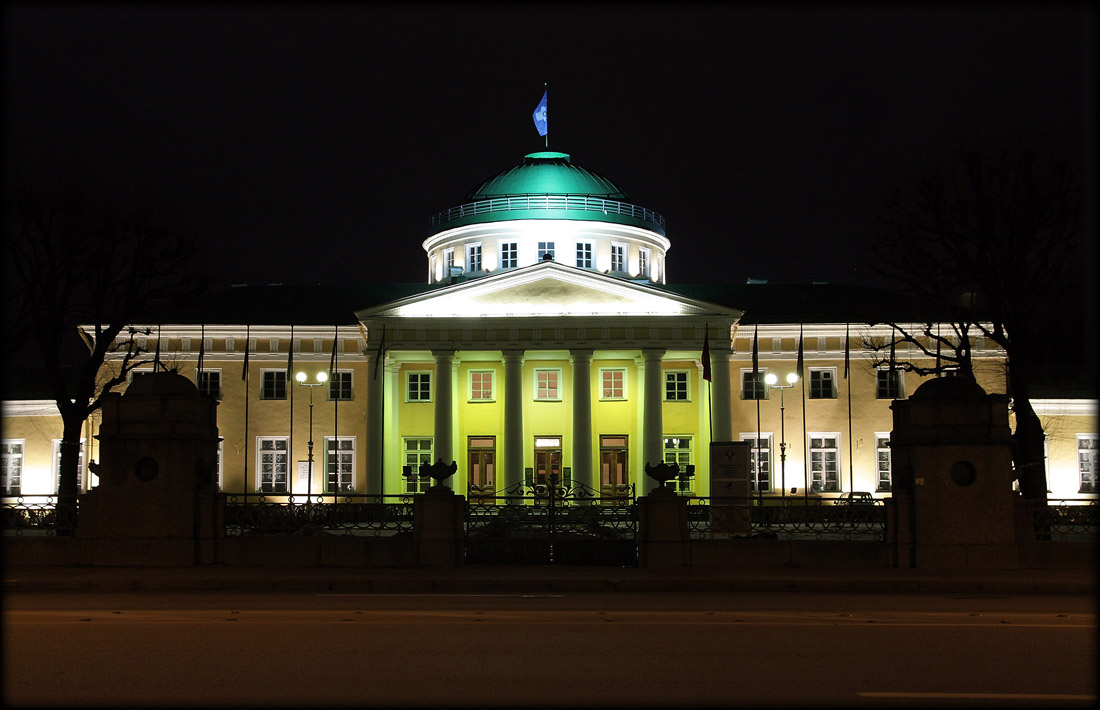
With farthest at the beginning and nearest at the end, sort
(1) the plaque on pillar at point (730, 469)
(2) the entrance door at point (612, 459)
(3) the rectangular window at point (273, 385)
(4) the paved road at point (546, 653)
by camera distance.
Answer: (3) the rectangular window at point (273, 385) → (2) the entrance door at point (612, 459) → (1) the plaque on pillar at point (730, 469) → (4) the paved road at point (546, 653)

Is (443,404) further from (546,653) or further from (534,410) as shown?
(546,653)

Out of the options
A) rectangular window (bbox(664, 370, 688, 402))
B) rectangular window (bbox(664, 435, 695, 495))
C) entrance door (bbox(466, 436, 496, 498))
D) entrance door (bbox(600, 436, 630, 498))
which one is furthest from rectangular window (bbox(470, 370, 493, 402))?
rectangular window (bbox(664, 435, 695, 495))

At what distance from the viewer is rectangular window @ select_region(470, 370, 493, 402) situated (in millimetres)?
56719

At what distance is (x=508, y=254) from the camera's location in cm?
6141

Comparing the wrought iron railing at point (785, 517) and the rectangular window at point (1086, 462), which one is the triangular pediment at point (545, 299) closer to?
the rectangular window at point (1086, 462)

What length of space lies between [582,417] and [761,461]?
10214mm

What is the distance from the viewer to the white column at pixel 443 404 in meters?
50.7

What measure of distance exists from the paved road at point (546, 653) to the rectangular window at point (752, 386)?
3923 cm

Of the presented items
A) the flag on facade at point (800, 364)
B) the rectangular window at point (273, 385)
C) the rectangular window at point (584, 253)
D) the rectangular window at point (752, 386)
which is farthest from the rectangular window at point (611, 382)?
the rectangular window at point (273, 385)

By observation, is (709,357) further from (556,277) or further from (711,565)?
(711,565)

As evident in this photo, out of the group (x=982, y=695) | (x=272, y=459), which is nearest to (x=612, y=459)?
(x=272, y=459)

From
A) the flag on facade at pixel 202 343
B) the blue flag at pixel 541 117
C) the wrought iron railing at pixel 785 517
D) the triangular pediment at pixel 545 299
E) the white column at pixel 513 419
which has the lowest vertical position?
the wrought iron railing at pixel 785 517

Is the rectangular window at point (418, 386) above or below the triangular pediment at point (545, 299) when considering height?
below

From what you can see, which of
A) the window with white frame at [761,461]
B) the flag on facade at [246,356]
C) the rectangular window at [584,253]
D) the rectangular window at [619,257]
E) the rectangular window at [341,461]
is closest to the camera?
the flag on facade at [246,356]
